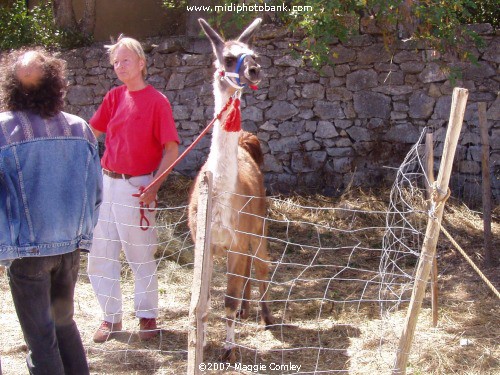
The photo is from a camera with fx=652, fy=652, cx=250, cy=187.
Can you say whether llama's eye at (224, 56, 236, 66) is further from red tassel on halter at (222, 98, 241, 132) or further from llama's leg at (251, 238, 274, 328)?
llama's leg at (251, 238, 274, 328)

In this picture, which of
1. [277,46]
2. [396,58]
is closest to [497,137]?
[396,58]

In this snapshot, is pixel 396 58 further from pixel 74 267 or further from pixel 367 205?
pixel 74 267

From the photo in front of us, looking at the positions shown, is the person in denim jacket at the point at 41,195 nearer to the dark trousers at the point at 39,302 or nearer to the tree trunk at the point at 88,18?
the dark trousers at the point at 39,302

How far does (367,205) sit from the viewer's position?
7.01m

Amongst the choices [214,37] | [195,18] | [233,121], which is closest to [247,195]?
[233,121]

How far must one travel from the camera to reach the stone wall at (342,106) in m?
6.97

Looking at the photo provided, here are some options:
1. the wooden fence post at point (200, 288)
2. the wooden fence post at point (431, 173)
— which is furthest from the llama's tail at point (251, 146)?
the wooden fence post at point (200, 288)

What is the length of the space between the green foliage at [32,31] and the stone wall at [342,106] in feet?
4.57

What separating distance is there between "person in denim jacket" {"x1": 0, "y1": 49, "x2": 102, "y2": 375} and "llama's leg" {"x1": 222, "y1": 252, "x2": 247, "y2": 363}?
1.26 m

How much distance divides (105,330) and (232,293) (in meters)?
0.91

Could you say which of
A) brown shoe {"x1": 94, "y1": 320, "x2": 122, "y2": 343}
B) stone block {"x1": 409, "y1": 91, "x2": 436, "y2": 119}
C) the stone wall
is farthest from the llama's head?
stone block {"x1": 409, "y1": 91, "x2": 436, "y2": 119}

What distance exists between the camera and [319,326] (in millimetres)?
4457

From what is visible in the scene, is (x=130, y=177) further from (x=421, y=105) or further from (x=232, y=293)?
(x=421, y=105)

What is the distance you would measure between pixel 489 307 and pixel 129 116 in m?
2.84
